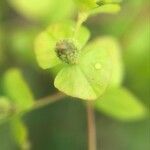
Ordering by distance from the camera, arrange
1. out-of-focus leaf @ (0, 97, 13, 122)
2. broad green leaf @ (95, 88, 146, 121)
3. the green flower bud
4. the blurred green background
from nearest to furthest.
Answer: the green flower bud < out-of-focus leaf @ (0, 97, 13, 122) < broad green leaf @ (95, 88, 146, 121) < the blurred green background

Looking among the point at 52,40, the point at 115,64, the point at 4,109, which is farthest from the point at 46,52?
the point at 115,64

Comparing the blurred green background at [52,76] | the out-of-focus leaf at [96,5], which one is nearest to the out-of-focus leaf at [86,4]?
the out-of-focus leaf at [96,5]

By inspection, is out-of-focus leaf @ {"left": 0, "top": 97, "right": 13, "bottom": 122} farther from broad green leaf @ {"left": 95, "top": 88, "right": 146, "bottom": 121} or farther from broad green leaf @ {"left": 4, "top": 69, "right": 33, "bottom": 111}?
broad green leaf @ {"left": 95, "top": 88, "right": 146, "bottom": 121}

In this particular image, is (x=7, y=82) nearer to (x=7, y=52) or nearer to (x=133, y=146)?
(x=7, y=52)

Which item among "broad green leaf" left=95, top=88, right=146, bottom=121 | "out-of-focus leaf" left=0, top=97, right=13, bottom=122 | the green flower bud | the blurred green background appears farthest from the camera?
the blurred green background

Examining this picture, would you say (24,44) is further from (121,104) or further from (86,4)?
(86,4)

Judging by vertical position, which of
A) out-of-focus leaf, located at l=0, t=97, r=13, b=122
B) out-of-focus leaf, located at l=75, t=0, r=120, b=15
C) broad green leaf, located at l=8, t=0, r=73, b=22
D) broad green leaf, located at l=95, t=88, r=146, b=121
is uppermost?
out-of-focus leaf, located at l=75, t=0, r=120, b=15

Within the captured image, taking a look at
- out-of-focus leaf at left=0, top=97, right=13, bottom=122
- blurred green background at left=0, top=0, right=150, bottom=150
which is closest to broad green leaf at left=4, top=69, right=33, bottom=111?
out-of-focus leaf at left=0, top=97, right=13, bottom=122
